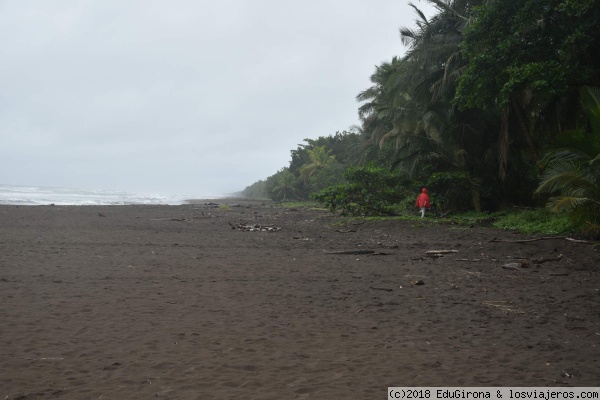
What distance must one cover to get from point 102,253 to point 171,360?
6583 millimetres

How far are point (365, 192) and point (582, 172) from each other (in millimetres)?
11833

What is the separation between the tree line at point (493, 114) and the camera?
9.90 metres

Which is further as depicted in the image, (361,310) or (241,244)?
(241,244)

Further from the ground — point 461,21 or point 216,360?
point 461,21

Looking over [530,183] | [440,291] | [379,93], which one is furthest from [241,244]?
[379,93]

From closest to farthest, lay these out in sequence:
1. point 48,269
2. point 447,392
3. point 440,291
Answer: point 447,392, point 440,291, point 48,269

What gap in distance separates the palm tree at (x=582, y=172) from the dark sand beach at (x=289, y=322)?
75 cm

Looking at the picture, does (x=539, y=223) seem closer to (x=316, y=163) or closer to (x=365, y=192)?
(x=365, y=192)

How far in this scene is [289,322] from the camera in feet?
16.6

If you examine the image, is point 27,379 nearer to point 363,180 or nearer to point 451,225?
point 451,225

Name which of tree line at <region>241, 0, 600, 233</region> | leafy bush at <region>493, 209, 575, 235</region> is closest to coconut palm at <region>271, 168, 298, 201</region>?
tree line at <region>241, 0, 600, 233</region>

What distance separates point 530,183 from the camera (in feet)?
64.5

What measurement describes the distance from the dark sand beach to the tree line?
287 cm

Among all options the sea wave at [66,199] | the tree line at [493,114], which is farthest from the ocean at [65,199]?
the tree line at [493,114]
